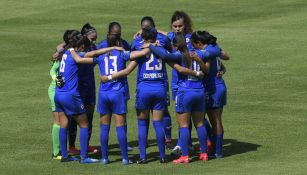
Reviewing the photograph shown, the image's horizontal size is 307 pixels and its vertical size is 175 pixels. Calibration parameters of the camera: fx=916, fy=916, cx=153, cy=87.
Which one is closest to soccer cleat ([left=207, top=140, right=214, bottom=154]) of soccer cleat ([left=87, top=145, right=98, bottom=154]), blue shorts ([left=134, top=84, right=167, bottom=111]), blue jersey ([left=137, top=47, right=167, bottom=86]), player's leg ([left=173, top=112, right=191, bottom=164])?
player's leg ([left=173, top=112, right=191, bottom=164])

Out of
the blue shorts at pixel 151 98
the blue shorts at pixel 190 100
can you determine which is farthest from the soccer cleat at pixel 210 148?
the blue shorts at pixel 151 98

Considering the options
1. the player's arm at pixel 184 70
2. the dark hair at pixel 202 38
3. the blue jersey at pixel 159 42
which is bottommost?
the player's arm at pixel 184 70

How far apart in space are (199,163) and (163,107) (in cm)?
129

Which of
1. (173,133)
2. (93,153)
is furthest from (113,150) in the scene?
(173,133)

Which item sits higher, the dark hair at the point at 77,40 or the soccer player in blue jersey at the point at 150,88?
the dark hair at the point at 77,40

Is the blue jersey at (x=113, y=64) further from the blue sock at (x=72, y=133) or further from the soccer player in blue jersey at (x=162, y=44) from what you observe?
the blue sock at (x=72, y=133)

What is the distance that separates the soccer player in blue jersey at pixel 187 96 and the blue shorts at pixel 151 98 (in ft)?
1.01

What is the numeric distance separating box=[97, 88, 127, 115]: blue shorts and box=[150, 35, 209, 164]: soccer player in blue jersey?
1042 millimetres

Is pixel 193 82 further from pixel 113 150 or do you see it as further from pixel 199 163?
pixel 113 150

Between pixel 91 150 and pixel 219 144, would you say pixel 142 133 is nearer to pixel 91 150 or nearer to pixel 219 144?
pixel 219 144

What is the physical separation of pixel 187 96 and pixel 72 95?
2206 millimetres

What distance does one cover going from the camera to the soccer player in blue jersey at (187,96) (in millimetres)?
17297

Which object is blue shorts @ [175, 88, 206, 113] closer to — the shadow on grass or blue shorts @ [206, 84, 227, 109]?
blue shorts @ [206, 84, 227, 109]

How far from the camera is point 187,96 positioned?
683 inches
